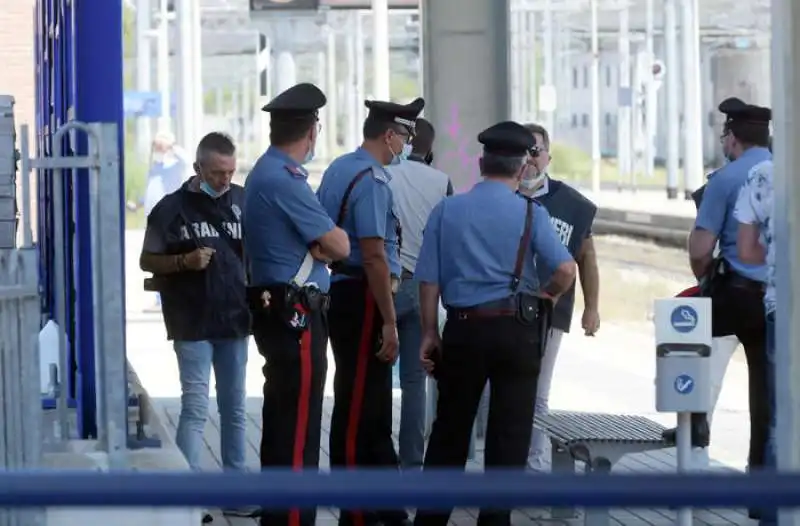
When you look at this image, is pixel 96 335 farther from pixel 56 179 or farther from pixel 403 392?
pixel 403 392

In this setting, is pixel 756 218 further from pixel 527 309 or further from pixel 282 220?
pixel 282 220

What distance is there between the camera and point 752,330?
7711 millimetres

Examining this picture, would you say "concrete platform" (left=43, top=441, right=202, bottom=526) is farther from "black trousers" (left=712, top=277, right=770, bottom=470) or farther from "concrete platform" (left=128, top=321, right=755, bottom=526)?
"black trousers" (left=712, top=277, right=770, bottom=470)

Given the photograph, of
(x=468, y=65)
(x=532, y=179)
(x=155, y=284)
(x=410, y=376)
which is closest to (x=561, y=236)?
(x=532, y=179)

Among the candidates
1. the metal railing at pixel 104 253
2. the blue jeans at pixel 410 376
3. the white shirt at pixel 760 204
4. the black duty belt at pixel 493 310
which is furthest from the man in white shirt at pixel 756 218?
the metal railing at pixel 104 253

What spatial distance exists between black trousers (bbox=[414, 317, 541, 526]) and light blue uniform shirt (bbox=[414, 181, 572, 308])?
0.40 ft

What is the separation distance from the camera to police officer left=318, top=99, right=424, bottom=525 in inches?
281

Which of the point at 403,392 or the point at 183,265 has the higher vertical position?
the point at 183,265

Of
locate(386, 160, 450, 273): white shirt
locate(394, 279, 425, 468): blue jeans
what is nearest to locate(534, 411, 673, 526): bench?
locate(394, 279, 425, 468): blue jeans

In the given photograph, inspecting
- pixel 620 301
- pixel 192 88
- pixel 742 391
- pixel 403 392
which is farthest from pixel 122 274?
pixel 192 88

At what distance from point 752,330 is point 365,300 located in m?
1.73

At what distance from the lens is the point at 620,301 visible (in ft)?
77.5

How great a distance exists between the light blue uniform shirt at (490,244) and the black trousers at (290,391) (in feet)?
1.82

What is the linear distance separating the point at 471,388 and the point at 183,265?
166cm
